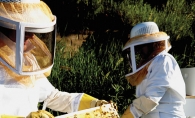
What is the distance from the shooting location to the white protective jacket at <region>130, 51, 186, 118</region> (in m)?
4.66

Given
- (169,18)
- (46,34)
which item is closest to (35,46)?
(46,34)

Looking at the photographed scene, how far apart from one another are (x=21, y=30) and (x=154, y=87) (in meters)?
1.80

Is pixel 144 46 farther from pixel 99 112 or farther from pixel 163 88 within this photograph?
pixel 99 112

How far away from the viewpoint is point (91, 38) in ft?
26.3

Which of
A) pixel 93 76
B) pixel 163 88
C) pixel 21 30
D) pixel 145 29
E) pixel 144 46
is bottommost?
pixel 93 76

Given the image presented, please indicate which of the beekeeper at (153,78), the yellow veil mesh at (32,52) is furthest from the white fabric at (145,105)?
the yellow veil mesh at (32,52)

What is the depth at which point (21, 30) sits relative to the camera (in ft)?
10.7

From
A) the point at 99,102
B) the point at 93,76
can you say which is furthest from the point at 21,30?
the point at 93,76

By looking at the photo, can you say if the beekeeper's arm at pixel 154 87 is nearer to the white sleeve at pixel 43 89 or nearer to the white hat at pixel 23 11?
the white sleeve at pixel 43 89

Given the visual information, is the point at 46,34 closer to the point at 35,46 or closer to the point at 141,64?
the point at 35,46

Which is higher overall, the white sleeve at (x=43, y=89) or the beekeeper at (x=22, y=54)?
the beekeeper at (x=22, y=54)

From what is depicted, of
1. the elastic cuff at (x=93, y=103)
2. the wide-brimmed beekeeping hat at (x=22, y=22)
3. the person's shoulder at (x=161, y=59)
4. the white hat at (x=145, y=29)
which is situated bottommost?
the elastic cuff at (x=93, y=103)

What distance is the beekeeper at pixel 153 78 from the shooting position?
15.3 ft

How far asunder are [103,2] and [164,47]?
344 centimetres
